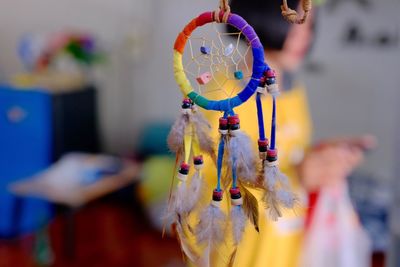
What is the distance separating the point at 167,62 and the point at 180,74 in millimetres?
1542

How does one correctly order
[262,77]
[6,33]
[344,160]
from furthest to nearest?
1. [6,33]
2. [344,160]
3. [262,77]

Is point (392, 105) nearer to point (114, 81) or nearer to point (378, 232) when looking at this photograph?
point (378, 232)

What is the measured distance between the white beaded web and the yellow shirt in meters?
0.02

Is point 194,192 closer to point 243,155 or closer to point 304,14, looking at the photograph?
point 243,155

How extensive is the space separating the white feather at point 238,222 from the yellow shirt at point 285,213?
0.04ft

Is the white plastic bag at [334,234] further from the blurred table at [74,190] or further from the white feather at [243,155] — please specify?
the blurred table at [74,190]

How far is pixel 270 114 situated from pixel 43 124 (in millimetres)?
1914

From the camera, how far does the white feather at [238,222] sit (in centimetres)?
33

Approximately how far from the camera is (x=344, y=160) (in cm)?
63

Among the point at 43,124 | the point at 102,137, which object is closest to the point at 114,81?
the point at 102,137

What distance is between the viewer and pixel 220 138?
1.11 ft

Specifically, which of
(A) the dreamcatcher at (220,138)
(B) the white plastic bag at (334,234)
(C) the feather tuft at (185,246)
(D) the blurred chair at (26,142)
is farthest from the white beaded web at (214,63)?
(D) the blurred chair at (26,142)

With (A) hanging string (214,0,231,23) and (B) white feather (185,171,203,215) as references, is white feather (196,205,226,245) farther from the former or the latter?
(A) hanging string (214,0,231,23)

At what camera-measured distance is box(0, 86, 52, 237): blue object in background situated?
209 cm
